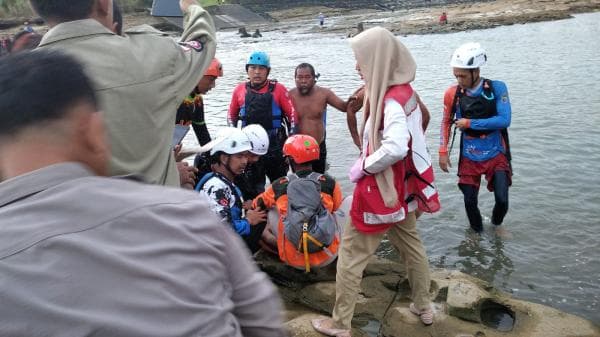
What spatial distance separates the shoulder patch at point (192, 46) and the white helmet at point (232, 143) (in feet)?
5.76

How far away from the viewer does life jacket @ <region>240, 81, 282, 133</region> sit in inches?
243

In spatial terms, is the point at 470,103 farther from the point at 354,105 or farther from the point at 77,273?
the point at 77,273

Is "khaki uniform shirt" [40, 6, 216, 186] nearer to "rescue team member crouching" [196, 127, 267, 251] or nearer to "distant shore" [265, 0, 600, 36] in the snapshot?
"rescue team member crouching" [196, 127, 267, 251]

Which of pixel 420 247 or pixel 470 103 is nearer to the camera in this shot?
pixel 420 247

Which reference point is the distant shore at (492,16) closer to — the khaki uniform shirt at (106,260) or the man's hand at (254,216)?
the man's hand at (254,216)

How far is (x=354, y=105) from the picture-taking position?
624 cm

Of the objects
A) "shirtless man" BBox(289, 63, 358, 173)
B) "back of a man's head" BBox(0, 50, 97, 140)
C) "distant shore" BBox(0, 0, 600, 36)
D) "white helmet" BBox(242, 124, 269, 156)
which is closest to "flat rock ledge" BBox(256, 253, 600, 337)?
"white helmet" BBox(242, 124, 269, 156)

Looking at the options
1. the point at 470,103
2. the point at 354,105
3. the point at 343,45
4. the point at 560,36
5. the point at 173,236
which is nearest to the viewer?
the point at 173,236

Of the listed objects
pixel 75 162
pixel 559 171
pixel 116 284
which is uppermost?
pixel 75 162

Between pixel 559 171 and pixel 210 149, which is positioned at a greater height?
pixel 210 149

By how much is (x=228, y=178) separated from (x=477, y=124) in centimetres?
280

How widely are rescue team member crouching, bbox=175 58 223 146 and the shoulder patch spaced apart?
8.78ft

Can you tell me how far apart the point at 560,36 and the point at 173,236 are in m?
29.2

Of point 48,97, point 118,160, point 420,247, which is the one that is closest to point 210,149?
point 420,247
